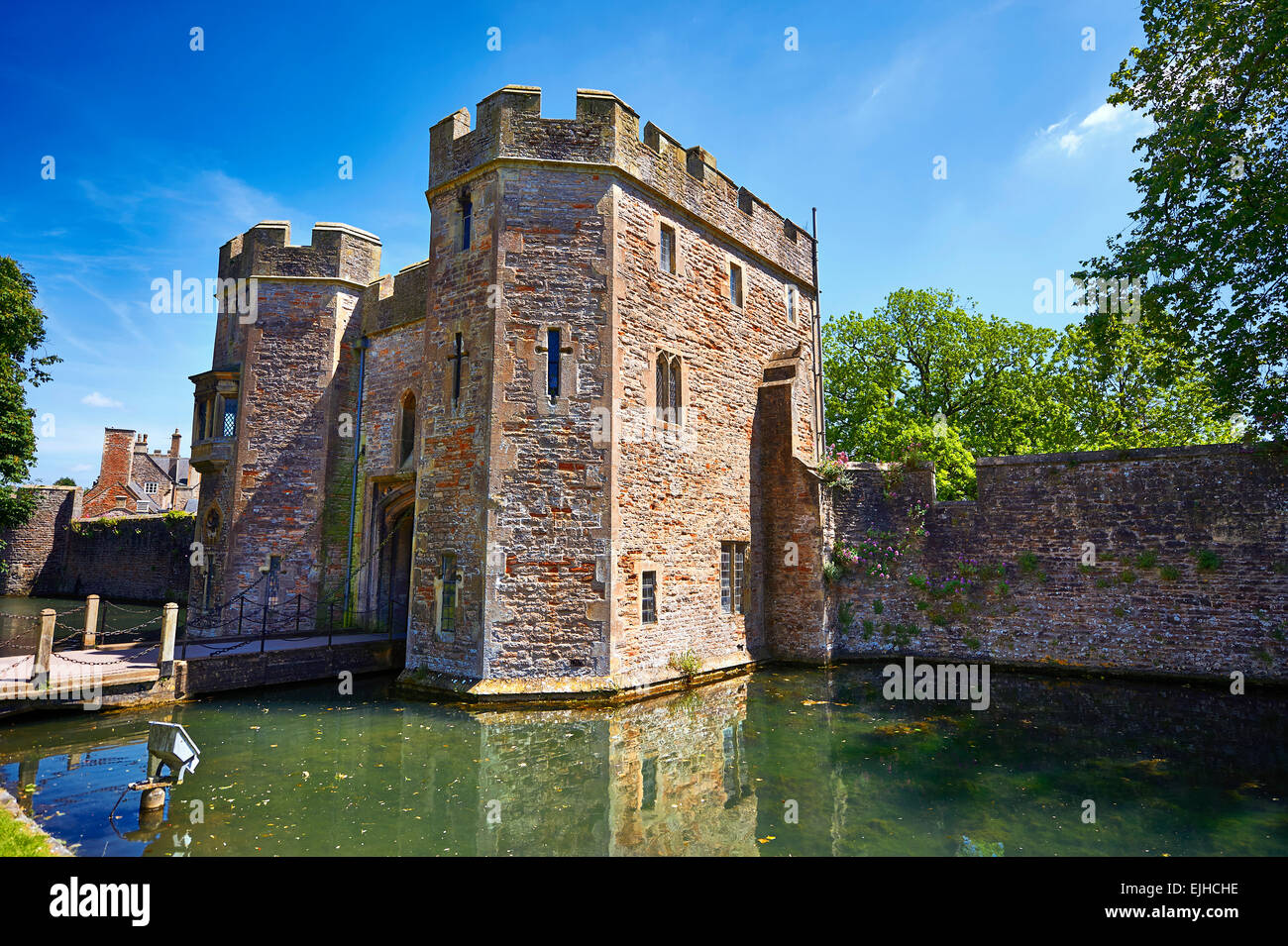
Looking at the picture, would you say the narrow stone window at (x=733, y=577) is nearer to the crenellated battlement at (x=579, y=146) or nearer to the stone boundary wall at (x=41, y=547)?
the crenellated battlement at (x=579, y=146)

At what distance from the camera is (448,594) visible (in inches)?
502

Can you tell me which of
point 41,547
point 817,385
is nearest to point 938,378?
point 817,385

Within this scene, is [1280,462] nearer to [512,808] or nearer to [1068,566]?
[1068,566]

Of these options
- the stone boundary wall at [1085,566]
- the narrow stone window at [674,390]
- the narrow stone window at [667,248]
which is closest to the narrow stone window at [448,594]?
the narrow stone window at [674,390]

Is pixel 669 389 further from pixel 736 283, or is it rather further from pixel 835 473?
pixel 835 473

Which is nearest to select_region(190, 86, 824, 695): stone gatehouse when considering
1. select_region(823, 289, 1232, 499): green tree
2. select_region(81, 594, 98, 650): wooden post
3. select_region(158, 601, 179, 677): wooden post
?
select_region(81, 594, 98, 650): wooden post

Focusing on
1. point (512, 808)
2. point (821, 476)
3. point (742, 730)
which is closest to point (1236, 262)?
point (821, 476)

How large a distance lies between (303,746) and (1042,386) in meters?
26.7

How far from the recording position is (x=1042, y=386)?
85.0ft

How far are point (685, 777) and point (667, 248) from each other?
10754 millimetres

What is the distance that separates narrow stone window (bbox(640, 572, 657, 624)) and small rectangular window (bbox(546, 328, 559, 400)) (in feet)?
12.6

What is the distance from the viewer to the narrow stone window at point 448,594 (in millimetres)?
12656

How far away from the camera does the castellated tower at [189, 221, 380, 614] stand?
16344mm

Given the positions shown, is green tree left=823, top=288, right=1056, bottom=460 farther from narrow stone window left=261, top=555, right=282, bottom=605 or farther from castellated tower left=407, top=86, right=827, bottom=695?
narrow stone window left=261, top=555, right=282, bottom=605
